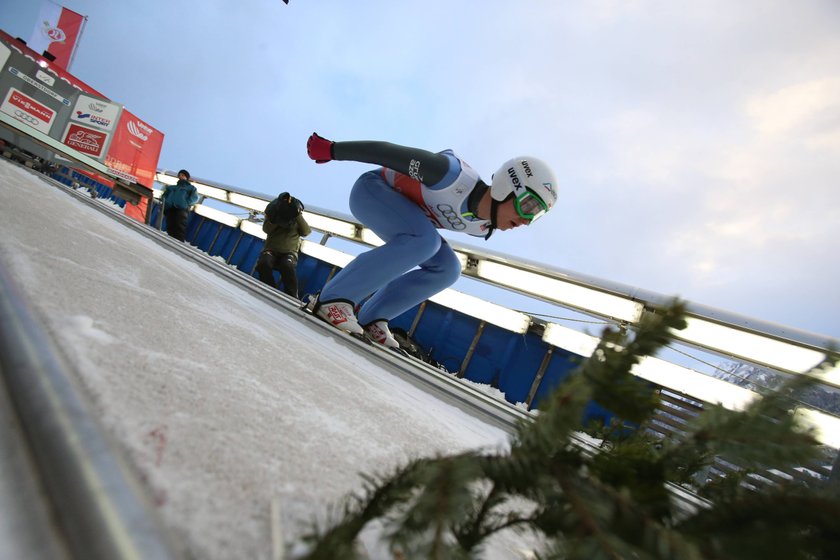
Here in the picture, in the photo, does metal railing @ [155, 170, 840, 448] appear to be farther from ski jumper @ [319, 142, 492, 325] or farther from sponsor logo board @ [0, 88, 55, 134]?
sponsor logo board @ [0, 88, 55, 134]

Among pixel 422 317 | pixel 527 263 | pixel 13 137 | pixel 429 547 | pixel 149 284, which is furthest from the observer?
pixel 13 137

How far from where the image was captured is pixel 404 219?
2189 millimetres

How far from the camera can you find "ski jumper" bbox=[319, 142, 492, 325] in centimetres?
212

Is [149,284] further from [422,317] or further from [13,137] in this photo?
[13,137]

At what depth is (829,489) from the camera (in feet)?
0.93

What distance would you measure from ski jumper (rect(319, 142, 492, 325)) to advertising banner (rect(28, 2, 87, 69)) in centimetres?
1463

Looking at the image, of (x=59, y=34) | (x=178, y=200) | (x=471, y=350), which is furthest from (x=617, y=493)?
(x=59, y=34)

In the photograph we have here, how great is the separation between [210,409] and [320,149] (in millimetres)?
2284

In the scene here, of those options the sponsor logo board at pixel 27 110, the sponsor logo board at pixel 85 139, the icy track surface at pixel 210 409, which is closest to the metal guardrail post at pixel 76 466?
the icy track surface at pixel 210 409

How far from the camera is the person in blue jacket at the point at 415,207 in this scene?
211 centimetres

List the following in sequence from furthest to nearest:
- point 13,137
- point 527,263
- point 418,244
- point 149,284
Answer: point 13,137
point 527,263
point 418,244
point 149,284

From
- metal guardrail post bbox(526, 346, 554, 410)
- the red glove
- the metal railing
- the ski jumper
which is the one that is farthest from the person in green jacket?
metal guardrail post bbox(526, 346, 554, 410)

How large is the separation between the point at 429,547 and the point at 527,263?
4.03 meters

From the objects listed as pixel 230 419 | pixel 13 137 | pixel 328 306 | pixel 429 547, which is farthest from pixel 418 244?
pixel 13 137
